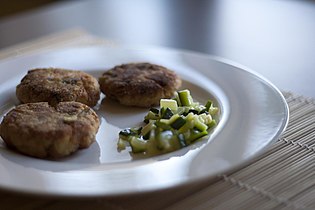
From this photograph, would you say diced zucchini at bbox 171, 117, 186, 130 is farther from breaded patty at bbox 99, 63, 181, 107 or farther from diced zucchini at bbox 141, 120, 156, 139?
breaded patty at bbox 99, 63, 181, 107

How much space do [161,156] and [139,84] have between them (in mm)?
365

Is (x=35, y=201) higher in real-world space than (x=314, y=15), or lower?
lower

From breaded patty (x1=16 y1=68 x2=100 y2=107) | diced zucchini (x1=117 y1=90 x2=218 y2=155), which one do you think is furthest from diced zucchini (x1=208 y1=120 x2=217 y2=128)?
breaded patty (x1=16 y1=68 x2=100 y2=107)

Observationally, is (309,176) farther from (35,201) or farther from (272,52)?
(272,52)

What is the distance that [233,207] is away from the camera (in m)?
1.08

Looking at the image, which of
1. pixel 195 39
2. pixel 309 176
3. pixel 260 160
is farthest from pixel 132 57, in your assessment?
pixel 309 176

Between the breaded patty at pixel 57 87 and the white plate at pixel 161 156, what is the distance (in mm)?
58

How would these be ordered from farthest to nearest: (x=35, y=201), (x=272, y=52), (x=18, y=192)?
(x=272, y=52) → (x=35, y=201) → (x=18, y=192)

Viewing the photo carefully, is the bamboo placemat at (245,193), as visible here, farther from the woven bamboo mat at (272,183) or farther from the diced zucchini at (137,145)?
the diced zucchini at (137,145)

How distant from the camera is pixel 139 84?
1521 mm

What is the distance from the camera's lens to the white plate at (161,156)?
3.51 ft

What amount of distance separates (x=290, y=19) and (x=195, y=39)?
1.37 ft

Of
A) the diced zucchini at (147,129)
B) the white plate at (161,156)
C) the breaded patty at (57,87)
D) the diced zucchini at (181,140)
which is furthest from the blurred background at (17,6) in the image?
the diced zucchini at (181,140)

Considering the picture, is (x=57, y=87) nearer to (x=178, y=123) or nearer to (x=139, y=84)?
(x=139, y=84)
